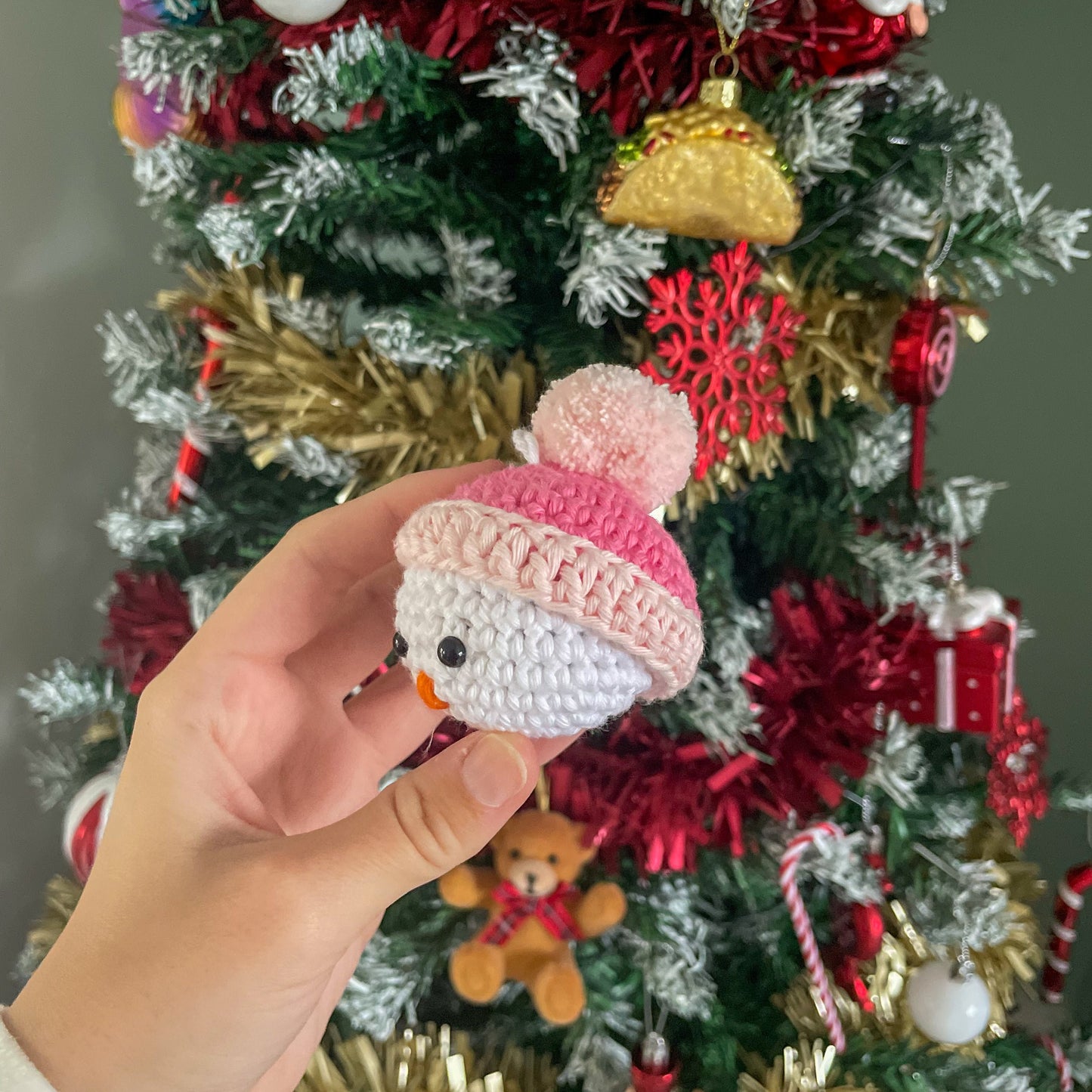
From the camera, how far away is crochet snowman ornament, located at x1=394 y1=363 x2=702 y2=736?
1.29ft

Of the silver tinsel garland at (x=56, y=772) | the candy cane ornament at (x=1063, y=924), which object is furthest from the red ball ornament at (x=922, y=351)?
the silver tinsel garland at (x=56, y=772)

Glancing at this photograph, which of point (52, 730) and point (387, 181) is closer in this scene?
point (387, 181)

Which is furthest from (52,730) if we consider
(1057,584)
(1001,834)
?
(1057,584)

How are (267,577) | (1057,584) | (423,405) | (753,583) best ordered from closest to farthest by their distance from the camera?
(267,577), (423,405), (753,583), (1057,584)

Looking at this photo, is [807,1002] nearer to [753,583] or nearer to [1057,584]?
[753,583]

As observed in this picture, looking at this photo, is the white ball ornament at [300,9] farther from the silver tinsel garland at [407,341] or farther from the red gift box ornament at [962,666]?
the red gift box ornament at [962,666]

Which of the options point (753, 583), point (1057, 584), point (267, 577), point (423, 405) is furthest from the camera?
point (1057, 584)

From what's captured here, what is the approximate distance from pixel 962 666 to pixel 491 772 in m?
0.42

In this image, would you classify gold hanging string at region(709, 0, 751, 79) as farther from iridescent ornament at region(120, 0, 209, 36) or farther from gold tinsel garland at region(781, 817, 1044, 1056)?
gold tinsel garland at region(781, 817, 1044, 1056)

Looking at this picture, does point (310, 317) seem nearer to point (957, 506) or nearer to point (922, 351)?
point (922, 351)

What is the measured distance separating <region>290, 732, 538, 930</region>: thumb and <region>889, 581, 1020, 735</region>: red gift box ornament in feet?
1.25

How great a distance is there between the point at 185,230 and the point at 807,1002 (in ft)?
2.77

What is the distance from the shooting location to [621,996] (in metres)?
0.72

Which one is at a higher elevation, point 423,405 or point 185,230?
point 185,230
